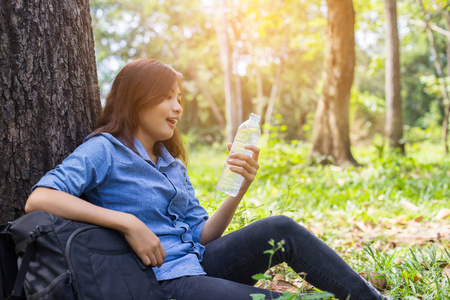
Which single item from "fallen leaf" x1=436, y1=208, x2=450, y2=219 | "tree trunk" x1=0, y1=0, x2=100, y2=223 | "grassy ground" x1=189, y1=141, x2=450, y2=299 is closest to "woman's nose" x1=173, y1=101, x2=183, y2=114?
"tree trunk" x1=0, y1=0, x2=100, y2=223

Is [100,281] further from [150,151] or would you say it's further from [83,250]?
[150,151]

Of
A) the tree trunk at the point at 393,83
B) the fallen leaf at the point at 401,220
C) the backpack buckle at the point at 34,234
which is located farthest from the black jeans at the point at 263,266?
the tree trunk at the point at 393,83

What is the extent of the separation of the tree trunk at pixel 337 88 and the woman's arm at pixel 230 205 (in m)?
5.94

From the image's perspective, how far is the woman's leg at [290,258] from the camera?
1.87 meters

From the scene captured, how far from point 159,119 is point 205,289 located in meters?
0.89

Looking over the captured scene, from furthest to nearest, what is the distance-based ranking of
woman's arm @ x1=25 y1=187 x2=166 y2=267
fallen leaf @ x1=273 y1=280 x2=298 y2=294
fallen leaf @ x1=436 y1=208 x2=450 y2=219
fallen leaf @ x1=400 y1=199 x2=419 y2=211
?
1. fallen leaf @ x1=400 y1=199 x2=419 y2=211
2. fallen leaf @ x1=436 y1=208 x2=450 y2=219
3. fallen leaf @ x1=273 y1=280 x2=298 y2=294
4. woman's arm @ x1=25 y1=187 x2=166 y2=267

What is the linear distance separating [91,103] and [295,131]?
2905cm

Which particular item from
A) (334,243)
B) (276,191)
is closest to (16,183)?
(334,243)

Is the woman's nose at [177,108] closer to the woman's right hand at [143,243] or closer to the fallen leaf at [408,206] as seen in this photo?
the woman's right hand at [143,243]

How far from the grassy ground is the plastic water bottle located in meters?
0.58

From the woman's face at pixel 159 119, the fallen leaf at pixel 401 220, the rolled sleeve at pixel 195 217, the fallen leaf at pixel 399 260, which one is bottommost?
the fallen leaf at pixel 401 220

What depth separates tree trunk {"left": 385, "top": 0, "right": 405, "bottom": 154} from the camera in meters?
9.16

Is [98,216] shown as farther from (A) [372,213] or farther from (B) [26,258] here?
(A) [372,213]

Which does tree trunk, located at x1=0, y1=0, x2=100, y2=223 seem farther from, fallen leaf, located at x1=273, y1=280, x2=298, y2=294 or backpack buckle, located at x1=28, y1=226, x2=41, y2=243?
fallen leaf, located at x1=273, y1=280, x2=298, y2=294
